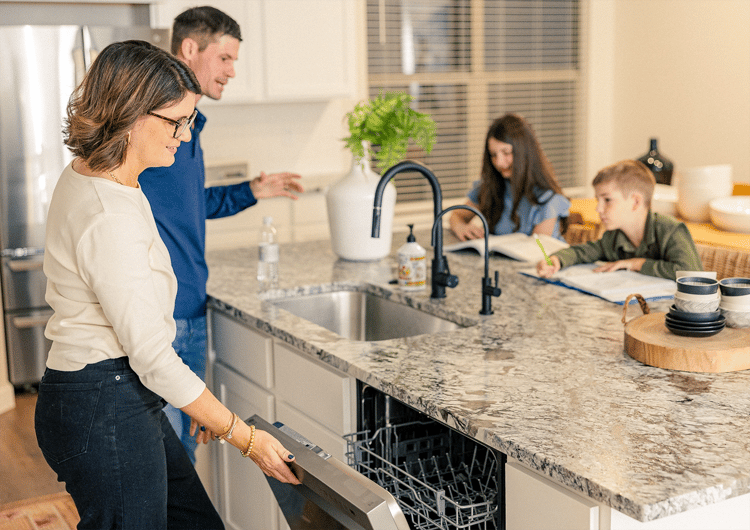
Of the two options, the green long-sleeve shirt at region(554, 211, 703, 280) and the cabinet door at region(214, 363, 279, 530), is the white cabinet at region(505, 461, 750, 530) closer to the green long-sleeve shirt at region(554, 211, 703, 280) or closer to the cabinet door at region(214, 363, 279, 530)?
the cabinet door at region(214, 363, 279, 530)

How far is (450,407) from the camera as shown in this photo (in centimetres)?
151

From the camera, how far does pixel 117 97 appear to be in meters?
1.41

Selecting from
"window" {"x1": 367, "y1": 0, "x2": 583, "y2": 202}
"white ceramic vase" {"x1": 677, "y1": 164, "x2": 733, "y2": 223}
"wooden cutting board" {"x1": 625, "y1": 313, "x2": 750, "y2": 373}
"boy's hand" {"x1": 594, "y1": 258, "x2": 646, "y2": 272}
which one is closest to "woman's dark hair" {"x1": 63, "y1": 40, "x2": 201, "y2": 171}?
"wooden cutting board" {"x1": 625, "y1": 313, "x2": 750, "y2": 373}

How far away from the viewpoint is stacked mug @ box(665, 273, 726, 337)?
1.73 m

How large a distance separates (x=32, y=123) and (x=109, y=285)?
290 cm

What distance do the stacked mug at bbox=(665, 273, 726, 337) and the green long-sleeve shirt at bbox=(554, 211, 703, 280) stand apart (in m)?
0.63

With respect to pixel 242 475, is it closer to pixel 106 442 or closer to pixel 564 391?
pixel 106 442

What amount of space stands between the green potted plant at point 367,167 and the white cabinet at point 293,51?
1.74 meters

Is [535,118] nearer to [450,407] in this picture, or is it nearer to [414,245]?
[414,245]

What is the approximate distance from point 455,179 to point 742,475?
182 inches

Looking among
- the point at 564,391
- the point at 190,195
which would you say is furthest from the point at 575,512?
the point at 190,195

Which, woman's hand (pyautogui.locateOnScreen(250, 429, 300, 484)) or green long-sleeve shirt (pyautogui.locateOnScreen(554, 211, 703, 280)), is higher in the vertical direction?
green long-sleeve shirt (pyautogui.locateOnScreen(554, 211, 703, 280))

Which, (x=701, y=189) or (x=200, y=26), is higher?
(x=200, y=26)

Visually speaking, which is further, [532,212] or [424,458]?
[532,212]
